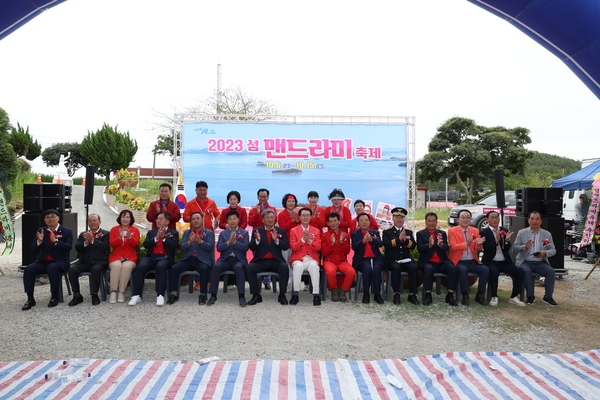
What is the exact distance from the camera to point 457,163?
64.8ft

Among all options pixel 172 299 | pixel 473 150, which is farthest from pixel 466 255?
pixel 473 150

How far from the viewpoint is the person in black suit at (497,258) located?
5203mm

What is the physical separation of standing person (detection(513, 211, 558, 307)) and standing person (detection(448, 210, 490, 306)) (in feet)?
1.69

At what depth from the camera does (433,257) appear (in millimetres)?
5301

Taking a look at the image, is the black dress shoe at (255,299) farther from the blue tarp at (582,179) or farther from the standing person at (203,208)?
the blue tarp at (582,179)

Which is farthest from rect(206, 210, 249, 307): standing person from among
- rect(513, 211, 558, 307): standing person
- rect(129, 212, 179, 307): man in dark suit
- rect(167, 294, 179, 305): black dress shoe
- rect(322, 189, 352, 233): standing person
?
rect(513, 211, 558, 307): standing person

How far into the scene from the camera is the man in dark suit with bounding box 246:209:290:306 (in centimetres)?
514

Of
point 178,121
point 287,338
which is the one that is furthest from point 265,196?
point 178,121

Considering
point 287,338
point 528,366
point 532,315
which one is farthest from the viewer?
point 532,315

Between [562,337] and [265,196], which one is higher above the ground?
[265,196]

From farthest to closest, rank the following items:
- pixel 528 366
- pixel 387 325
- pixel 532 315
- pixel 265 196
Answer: pixel 265 196
pixel 532 315
pixel 387 325
pixel 528 366

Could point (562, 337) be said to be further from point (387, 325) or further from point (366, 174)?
point (366, 174)

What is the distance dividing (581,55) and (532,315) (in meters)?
2.65

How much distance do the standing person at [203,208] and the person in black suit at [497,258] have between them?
3260 millimetres
